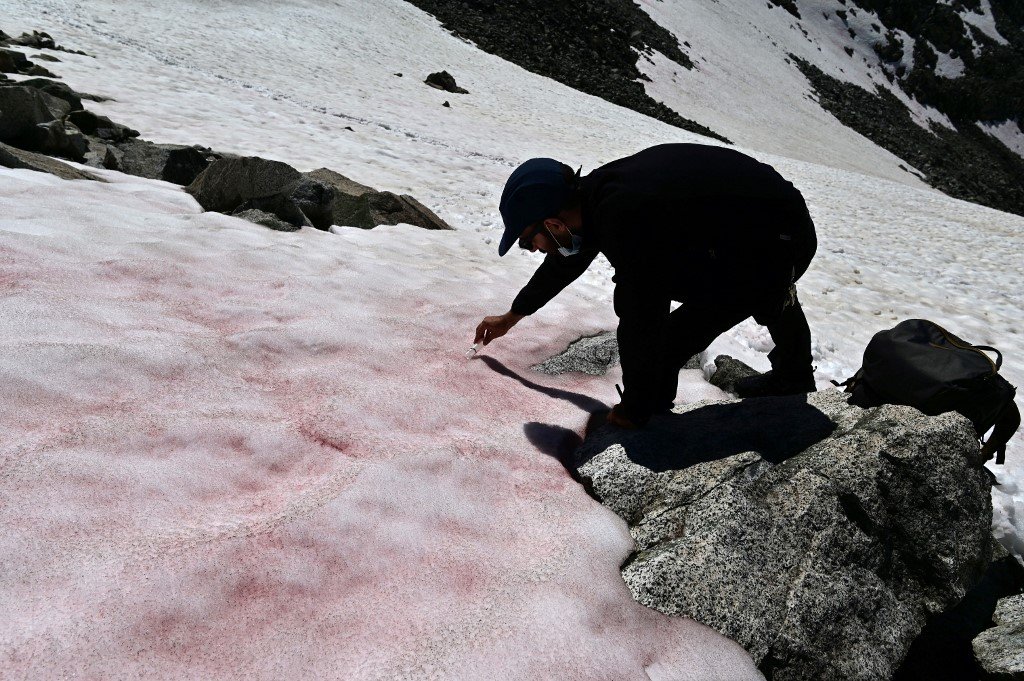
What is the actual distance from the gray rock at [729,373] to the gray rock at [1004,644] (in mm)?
1875

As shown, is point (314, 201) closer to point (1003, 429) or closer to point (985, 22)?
point (1003, 429)

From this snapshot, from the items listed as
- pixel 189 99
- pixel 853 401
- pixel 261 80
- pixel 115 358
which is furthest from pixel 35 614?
pixel 261 80

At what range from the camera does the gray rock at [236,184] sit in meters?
6.22

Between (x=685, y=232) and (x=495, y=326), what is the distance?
4.95 ft

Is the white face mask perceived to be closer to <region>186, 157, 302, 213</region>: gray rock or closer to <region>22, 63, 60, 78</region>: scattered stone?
<region>186, 157, 302, 213</region>: gray rock

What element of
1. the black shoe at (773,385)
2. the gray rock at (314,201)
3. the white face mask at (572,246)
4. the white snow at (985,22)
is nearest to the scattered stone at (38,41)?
the gray rock at (314,201)

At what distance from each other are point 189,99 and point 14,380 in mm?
12262

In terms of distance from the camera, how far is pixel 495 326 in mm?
4012

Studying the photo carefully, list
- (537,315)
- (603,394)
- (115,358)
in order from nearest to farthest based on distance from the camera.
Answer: (115,358), (603,394), (537,315)

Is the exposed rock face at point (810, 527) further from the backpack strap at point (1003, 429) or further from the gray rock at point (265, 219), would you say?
the gray rock at point (265, 219)

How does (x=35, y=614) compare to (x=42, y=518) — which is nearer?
(x=35, y=614)

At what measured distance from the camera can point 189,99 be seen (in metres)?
12.9

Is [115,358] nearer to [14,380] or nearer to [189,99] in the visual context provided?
[14,380]

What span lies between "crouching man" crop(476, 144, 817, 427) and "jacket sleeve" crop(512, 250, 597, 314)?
32 centimetres
